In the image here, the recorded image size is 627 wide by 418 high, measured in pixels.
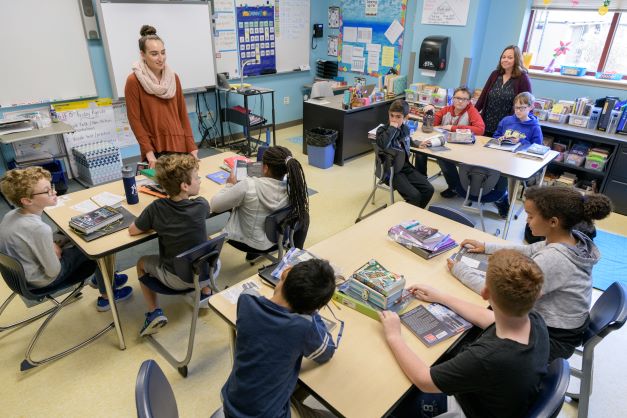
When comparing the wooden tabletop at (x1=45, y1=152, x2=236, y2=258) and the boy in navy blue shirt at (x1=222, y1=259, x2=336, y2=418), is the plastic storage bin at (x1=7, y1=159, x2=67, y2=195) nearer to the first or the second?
the wooden tabletop at (x1=45, y1=152, x2=236, y2=258)

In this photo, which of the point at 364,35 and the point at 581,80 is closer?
the point at 581,80

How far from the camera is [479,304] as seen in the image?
1.76 meters

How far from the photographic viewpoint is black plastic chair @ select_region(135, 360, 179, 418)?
3.66 feet

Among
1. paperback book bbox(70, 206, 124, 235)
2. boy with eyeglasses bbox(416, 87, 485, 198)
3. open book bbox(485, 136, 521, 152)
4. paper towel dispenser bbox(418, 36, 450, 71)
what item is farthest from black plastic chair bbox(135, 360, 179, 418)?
paper towel dispenser bbox(418, 36, 450, 71)

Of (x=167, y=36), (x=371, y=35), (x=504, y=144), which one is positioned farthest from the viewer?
(x=371, y=35)

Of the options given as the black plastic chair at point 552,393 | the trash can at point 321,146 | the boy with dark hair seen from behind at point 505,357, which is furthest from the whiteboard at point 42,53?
→ the black plastic chair at point 552,393

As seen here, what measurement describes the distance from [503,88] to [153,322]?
12.9 feet

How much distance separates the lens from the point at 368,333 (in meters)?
1.58

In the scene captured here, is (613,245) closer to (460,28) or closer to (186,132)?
(460,28)

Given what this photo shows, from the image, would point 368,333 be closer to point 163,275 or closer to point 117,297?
point 163,275

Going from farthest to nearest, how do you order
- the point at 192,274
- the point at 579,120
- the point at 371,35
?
the point at 371,35 → the point at 579,120 → the point at 192,274

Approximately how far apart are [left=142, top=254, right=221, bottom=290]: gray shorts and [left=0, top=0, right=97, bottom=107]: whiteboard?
306 cm

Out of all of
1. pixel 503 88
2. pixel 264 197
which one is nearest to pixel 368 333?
pixel 264 197

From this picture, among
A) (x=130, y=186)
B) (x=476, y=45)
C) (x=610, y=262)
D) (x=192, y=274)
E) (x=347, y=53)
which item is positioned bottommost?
(x=610, y=262)
